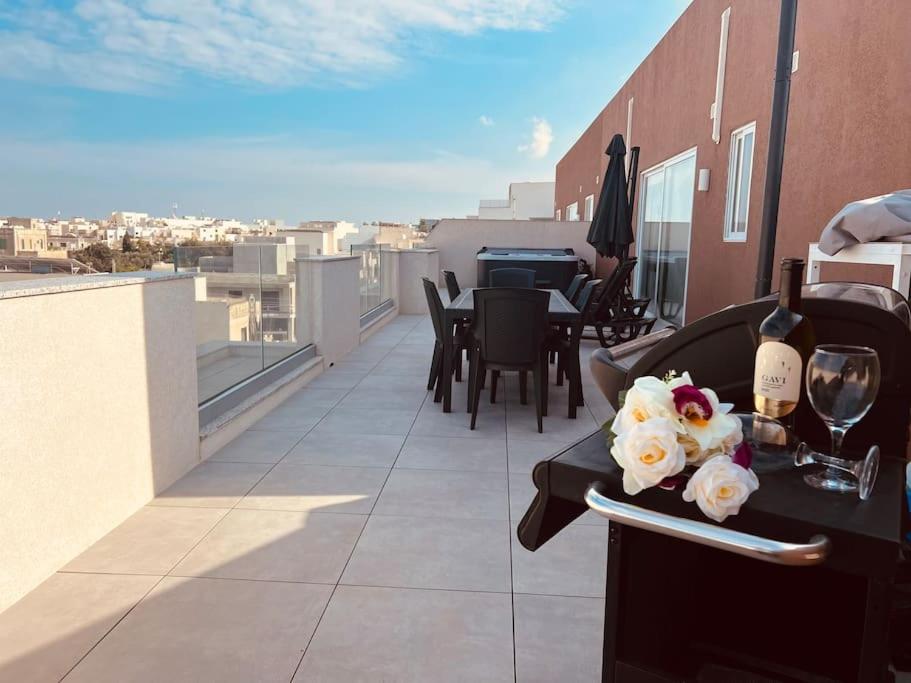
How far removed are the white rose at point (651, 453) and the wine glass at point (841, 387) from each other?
26cm

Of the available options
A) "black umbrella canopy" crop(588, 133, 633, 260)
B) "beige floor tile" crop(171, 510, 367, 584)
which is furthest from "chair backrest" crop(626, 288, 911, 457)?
"black umbrella canopy" crop(588, 133, 633, 260)

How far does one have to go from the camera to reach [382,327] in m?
8.52

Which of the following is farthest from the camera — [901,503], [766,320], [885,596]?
[766,320]

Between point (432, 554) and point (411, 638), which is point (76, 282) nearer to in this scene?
point (432, 554)

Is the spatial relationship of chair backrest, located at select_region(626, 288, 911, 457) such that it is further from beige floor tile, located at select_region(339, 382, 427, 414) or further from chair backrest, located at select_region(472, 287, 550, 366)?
beige floor tile, located at select_region(339, 382, 427, 414)

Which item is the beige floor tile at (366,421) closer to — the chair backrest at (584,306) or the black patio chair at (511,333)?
the black patio chair at (511,333)

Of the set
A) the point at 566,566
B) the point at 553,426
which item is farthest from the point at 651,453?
the point at 553,426

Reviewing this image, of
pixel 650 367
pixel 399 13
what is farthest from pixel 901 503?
pixel 399 13

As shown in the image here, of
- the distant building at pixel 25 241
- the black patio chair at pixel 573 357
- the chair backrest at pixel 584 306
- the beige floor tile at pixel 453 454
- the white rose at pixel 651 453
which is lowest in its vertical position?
the beige floor tile at pixel 453 454

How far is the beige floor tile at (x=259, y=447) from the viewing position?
3596 mm

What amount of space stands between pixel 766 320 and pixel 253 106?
40.1 meters

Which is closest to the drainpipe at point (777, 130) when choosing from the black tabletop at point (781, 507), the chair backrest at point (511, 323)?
the chair backrest at point (511, 323)

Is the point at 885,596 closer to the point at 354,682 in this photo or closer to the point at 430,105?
the point at 354,682

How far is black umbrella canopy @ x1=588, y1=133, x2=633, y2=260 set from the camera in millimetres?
7781
